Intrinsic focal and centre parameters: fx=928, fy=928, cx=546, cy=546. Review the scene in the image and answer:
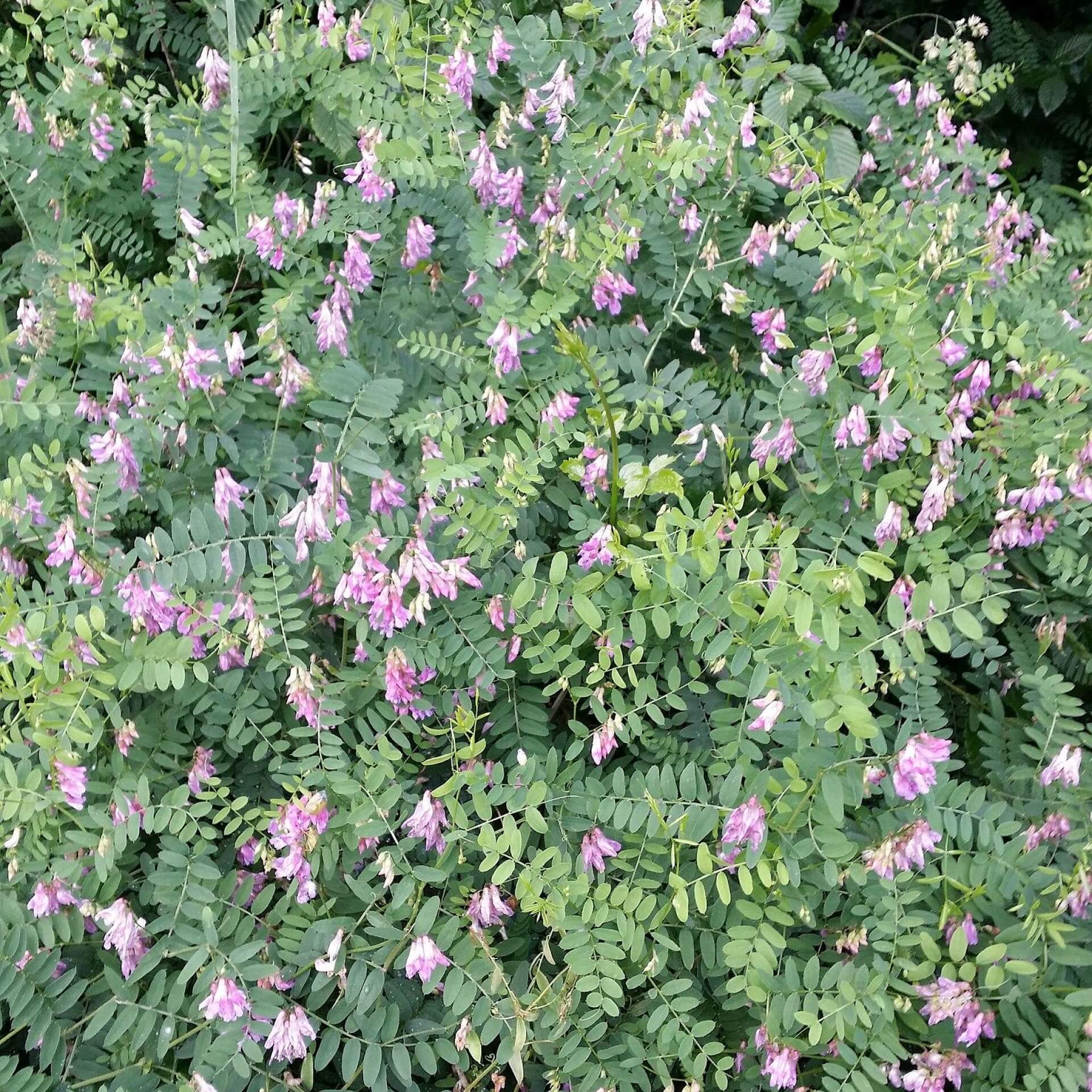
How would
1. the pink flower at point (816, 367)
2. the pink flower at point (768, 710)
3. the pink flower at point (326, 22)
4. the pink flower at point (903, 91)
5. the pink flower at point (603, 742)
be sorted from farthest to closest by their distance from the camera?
1. the pink flower at point (903, 91)
2. the pink flower at point (326, 22)
3. the pink flower at point (816, 367)
4. the pink flower at point (603, 742)
5. the pink flower at point (768, 710)

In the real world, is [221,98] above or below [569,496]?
above

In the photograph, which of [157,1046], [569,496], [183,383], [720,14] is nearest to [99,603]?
[183,383]

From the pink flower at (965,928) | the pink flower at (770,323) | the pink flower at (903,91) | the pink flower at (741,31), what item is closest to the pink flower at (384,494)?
the pink flower at (770,323)

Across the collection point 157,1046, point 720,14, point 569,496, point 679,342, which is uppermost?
point 720,14

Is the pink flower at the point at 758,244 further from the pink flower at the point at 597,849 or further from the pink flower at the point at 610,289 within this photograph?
the pink flower at the point at 597,849

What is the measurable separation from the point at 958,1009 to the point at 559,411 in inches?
50.7

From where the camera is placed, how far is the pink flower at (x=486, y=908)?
1.56 meters

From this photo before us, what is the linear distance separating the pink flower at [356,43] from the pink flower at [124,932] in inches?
73.2

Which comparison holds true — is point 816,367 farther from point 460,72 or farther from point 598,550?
point 460,72

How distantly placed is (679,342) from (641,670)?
912mm

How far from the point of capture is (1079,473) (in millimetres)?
1909

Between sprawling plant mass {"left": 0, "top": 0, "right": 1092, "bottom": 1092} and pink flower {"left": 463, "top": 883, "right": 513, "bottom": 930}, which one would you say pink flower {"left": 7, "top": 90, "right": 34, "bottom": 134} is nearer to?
sprawling plant mass {"left": 0, "top": 0, "right": 1092, "bottom": 1092}

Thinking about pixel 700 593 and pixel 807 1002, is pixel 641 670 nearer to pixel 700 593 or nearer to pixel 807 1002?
pixel 700 593

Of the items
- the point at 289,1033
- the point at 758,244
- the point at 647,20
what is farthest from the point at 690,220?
the point at 289,1033
